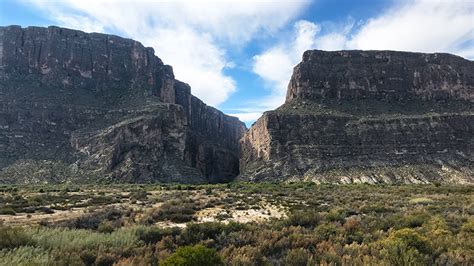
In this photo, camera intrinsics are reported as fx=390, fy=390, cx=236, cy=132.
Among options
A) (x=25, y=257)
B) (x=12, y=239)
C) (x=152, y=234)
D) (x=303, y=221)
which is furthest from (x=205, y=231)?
(x=25, y=257)

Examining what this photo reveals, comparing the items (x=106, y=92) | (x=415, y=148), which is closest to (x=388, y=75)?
(x=415, y=148)

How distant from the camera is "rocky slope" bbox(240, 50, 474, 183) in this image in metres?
78.5

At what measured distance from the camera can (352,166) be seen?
78875 millimetres

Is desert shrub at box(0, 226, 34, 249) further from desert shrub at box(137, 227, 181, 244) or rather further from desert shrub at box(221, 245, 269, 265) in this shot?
desert shrub at box(221, 245, 269, 265)

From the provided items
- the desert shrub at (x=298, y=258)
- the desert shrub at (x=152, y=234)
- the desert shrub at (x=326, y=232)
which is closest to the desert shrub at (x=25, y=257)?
the desert shrub at (x=152, y=234)

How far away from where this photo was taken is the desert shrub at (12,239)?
336 inches

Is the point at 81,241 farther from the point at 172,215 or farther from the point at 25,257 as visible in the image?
the point at 172,215

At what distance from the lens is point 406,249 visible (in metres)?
9.08

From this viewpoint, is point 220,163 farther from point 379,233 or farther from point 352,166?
point 379,233

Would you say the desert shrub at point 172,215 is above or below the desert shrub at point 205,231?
below

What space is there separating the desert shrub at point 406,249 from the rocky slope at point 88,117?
230 feet

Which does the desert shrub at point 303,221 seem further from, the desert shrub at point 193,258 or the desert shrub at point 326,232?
the desert shrub at point 193,258

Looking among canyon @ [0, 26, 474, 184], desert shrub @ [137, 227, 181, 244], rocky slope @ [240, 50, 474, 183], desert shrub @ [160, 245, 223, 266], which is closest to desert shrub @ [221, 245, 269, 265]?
desert shrub @ [160, 245, 223, 266]

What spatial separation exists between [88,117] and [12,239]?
306ft
